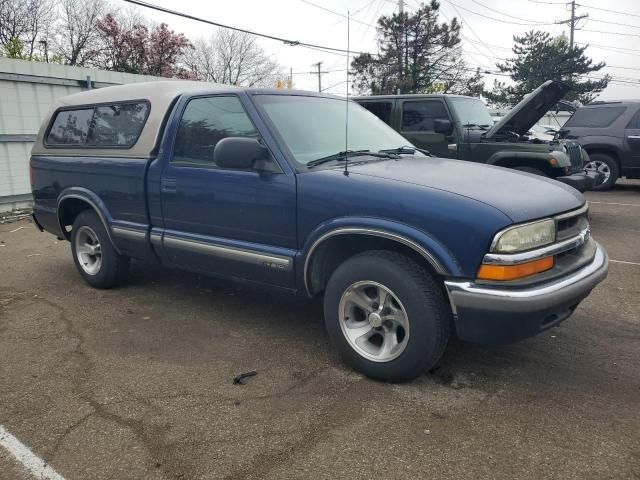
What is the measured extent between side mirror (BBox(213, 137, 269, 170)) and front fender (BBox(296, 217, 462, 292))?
654mm

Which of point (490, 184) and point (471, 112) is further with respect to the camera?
point (471, 112)

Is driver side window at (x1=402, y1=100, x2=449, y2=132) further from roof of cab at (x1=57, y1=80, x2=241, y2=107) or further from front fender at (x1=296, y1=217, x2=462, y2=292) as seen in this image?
front fender at (x1=296, y1=217, x2=462, y2=292)

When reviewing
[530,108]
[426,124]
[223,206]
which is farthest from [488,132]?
[223,206]

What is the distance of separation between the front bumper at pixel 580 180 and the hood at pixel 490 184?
422 centimetres

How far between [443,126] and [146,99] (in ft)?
14.5

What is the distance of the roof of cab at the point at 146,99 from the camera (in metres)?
4.37

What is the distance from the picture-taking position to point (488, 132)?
25.3 ft

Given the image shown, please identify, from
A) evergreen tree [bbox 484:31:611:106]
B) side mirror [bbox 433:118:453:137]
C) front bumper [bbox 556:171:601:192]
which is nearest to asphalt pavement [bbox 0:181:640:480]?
front bumper [bbox 556:171:601:192]

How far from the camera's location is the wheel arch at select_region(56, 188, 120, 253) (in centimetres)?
477

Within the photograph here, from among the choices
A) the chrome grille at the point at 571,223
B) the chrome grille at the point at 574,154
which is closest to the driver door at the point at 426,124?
the chrome grille at the point at 574,154

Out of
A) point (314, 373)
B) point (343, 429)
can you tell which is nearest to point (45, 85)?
point (314, 373)

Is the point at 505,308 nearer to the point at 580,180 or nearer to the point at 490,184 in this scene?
the point at 490,184

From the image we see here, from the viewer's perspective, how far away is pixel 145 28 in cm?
2866

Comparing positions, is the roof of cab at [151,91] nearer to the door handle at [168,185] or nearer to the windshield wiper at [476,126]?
the door handle at [168,185]
